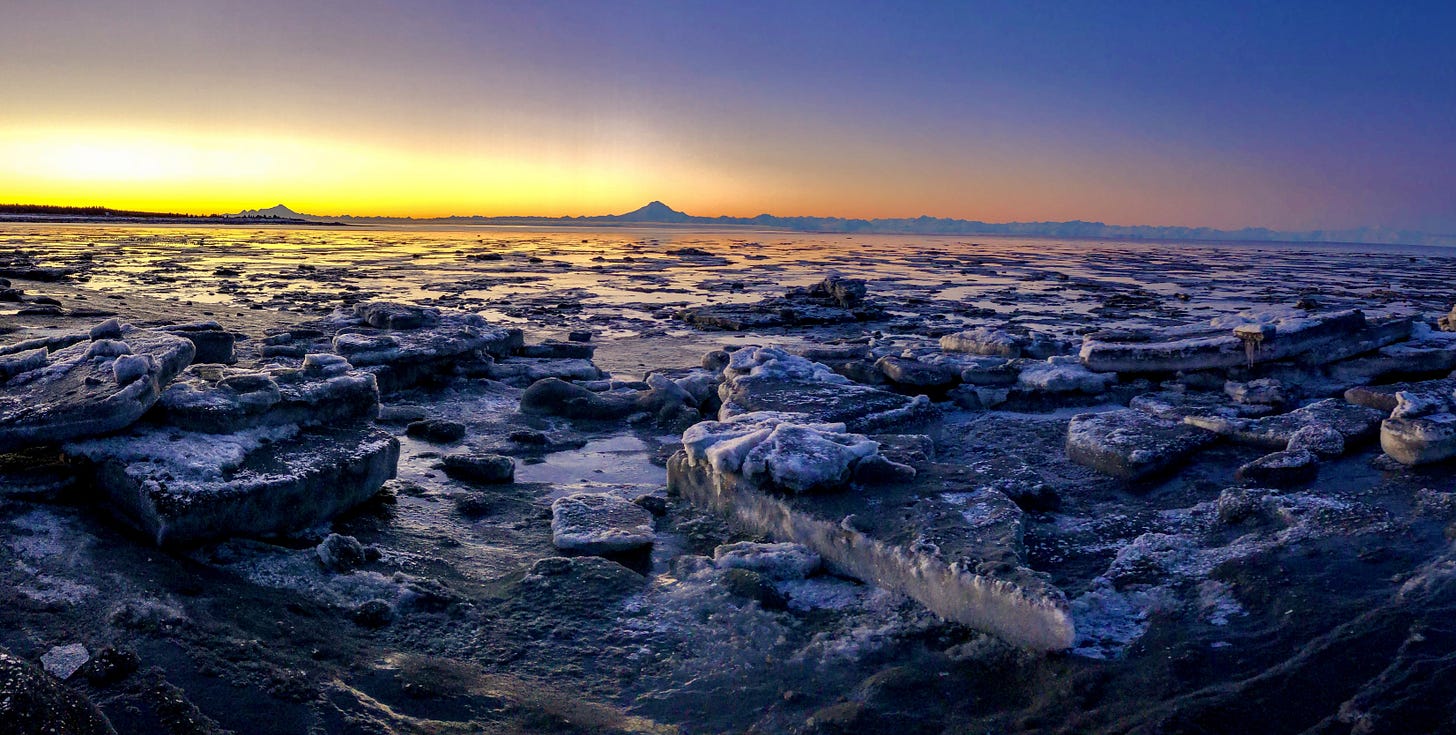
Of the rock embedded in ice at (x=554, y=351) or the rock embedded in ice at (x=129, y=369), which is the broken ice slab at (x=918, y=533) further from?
the rock embedded in ice at (x=554, y=351)

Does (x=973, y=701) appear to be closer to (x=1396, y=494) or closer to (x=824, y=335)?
(x=1396, y=494)

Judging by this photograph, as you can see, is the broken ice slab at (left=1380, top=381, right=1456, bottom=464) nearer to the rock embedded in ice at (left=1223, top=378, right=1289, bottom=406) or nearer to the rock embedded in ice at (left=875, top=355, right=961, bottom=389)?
the rock embedded in ice at (left=1223, top=378, right=1289, bottom=406)

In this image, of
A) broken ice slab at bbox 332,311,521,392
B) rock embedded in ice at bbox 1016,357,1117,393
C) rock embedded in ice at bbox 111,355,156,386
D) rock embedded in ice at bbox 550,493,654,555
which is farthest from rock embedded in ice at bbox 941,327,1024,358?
rock embedded in ice at bbox 111,355,156,386

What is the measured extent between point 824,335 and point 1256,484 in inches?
308

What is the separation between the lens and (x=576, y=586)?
3846 mm

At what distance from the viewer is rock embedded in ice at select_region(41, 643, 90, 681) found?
106 inches

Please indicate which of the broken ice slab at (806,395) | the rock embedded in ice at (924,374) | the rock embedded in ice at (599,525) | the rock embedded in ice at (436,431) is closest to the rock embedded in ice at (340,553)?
the rock embedded in ice at (599,525)

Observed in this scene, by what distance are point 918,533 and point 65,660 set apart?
3255mm

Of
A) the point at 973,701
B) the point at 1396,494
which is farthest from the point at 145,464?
the point at 1396,494

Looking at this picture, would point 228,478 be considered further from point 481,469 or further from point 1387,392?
point 1387,392

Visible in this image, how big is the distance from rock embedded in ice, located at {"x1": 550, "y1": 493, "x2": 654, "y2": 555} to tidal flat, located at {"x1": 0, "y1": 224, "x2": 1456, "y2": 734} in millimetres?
25

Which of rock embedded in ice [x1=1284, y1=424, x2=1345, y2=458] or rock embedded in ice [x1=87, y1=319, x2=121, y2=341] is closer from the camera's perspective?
rock embedded in ice [x1=1284, y1=424, x2=1345, y2=458]

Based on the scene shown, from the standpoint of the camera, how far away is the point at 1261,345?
7148 millimetres

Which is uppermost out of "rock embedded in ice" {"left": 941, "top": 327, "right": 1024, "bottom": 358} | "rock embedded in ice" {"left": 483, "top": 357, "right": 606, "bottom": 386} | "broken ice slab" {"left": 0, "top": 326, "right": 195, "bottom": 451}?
"broken ice slab" {"left": 0, "top": 326, "right": 195, "bottom": 451}
